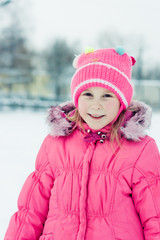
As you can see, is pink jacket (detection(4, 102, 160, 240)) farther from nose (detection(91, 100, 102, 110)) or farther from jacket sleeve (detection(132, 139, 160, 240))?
nose (detection(91, 100, 102, 110))

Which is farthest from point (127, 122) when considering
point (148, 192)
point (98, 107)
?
point (148, 192)

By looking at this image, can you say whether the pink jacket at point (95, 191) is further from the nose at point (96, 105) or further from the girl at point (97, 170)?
the nose at point (96, 105)

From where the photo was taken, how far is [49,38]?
1144 centimetres

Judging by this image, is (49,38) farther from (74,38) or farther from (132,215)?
(132,215)

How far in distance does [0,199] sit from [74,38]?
371 inches

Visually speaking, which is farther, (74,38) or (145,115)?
(74,38)

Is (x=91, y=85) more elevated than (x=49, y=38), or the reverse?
(x=49, y=38)

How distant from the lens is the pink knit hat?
1.06m

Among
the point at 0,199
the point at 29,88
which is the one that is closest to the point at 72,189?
the point at 0,199

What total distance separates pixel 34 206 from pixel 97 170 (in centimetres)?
29

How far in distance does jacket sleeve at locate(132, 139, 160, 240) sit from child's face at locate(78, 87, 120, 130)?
0.18 metres

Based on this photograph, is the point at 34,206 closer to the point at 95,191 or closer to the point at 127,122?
the point at 95,191

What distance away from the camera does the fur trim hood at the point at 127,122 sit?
3.51ft

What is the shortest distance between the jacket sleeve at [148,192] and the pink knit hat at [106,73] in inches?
8.9
